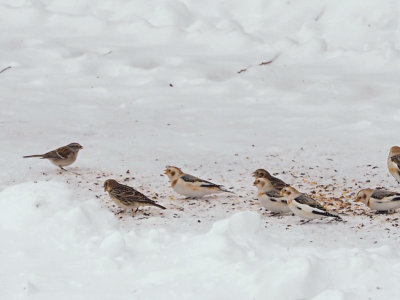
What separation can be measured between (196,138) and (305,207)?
3.52 metres

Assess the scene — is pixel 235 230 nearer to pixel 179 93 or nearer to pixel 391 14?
pixel 179 93

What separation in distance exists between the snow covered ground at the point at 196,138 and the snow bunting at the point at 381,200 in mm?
205

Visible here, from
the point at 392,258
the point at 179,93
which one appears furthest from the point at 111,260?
the point at 179,93

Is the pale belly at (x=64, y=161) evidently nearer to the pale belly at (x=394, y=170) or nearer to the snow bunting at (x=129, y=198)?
the snow bunting at (x=129, y=198)

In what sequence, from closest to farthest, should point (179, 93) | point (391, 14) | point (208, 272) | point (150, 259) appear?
point (208, 272), point (150, 259), point (179, 93), point (391, 14)

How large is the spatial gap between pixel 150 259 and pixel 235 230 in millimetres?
772

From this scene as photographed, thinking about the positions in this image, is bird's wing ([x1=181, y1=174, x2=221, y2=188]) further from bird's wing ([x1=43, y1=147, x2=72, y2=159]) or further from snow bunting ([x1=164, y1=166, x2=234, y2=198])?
bird's wing ([x1=43, y1=147, x2=72, y2=159])

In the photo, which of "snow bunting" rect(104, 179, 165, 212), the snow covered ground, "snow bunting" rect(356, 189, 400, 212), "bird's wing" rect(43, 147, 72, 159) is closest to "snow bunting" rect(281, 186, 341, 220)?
the snow covered ground

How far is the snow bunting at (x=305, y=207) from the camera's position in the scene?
7.19 meters

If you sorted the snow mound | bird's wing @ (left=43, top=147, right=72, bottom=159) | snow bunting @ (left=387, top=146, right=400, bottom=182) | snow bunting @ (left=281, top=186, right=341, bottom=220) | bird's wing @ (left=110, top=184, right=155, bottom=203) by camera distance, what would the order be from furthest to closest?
bird's wing @ (left=43, top=147, right=72, bottom=159) < snow bunting @ (left=387, top=146, right=400, bottom=182) < bird's wing @ (left=110, top=184, right=155, bottom=203) < snow bunting @ (left=281, top=186, right=341, bottom=220) < the snow mound

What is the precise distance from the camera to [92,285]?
5852mm

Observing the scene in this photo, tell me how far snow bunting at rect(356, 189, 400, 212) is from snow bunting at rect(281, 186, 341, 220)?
17.1 inches

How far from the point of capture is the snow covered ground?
589 centimetres

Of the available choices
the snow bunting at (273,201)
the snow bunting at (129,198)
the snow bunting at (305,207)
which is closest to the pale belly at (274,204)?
the snow bunting at (273,201)
